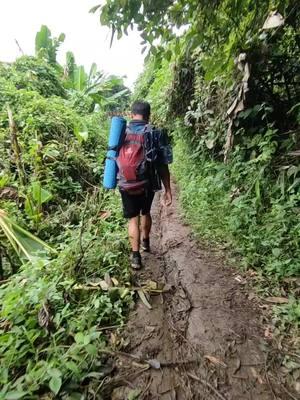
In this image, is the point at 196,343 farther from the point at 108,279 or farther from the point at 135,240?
the point at 135,240

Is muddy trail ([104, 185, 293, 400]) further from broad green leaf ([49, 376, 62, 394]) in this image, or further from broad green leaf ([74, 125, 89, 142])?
broad green leaf ([74, 125, 89, 142])

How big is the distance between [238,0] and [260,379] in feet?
8.21

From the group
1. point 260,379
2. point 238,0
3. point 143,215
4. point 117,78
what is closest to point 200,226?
point 143,215

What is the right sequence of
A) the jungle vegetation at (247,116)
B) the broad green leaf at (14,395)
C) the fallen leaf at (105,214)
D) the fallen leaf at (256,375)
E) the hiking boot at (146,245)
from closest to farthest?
the broad green leaf at (14,395) < the fallen leaf at (256,375) < the jungle vegetation at (247,116) < the hiking boot at (146,245) < the fallen leaf at (105,214)

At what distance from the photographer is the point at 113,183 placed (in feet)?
9.77

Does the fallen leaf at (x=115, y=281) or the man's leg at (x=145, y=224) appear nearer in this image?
the fallen leaf at (x=115, y=281)

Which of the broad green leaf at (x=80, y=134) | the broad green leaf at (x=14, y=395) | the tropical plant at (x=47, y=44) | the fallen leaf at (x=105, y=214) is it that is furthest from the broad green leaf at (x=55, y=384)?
the tropical plant at (x=47, y=44)

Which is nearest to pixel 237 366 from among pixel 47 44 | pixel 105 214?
pixel 105 214

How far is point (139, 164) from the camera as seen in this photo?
9.29ft

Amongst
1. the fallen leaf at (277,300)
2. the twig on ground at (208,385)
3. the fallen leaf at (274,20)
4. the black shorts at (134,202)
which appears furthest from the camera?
the black shorts at (134,202)

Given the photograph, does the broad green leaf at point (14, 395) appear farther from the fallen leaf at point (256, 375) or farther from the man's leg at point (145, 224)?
the man's leg at point (145, 224)

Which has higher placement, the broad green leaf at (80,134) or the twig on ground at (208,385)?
the broad green leaf at (80,134)

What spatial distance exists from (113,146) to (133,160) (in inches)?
9.2

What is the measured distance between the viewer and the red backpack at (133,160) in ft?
9.25
